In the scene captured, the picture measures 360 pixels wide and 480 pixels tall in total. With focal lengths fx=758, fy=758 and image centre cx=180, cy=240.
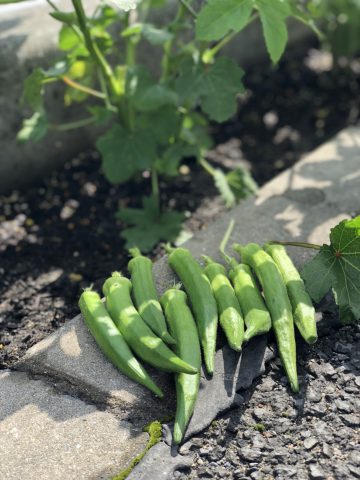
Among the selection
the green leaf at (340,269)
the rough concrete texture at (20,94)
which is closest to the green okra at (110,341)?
the green leaf at (340,269)

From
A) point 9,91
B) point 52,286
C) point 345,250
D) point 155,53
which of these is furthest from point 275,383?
point 155,53

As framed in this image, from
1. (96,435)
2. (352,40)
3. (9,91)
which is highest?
(9,91)

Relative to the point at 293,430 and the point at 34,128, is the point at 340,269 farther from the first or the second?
the point at 34,128

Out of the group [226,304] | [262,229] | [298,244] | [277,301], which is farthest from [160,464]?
[262,229]

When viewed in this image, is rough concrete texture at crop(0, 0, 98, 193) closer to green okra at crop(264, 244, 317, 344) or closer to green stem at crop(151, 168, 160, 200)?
green stem at crop(151, 168, 160, 200)

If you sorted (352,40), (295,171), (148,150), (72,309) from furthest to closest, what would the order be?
(352,40)
(295,171)
(148,150)
(72,309)

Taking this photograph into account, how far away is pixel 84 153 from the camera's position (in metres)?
4.75

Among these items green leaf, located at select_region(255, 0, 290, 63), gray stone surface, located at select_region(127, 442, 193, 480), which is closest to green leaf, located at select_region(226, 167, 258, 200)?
green leaf, located at select_region(255, 0, 290, 63)

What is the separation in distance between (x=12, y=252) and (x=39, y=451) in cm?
157

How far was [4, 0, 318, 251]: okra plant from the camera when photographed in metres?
3.43

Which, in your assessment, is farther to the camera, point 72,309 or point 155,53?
point 155,53

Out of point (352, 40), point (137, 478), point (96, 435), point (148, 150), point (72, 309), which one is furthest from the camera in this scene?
point (352, 40)

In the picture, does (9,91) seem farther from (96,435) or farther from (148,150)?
(96,435)

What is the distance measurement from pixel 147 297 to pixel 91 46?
50.0 inches
